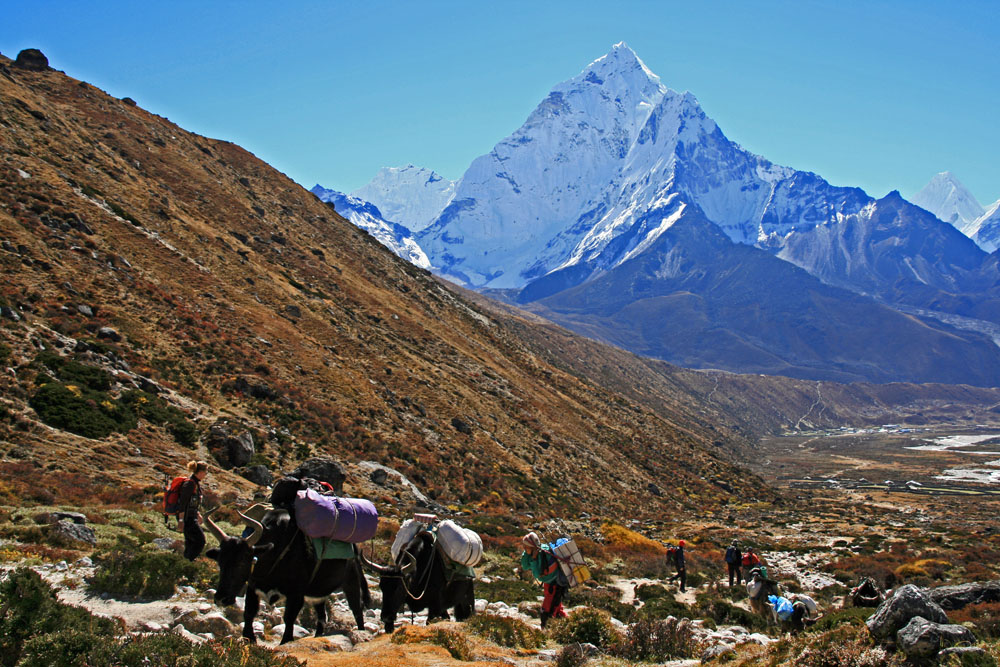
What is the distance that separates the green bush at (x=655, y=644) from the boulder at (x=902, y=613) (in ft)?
12.2

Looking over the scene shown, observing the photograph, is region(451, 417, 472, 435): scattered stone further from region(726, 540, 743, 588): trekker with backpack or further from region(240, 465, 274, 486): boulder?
region(726, 540, 743, 588): trekker with backpack

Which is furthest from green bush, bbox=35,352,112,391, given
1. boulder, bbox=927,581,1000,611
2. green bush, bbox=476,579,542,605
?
boulder, bbox=927,581,1000,611

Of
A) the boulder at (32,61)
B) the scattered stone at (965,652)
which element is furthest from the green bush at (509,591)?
the boulder at (32,61)

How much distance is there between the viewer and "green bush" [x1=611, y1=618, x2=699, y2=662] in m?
10.5

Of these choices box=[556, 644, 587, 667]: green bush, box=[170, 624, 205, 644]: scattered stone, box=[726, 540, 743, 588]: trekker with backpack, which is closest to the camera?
box=[170, 624, 205, 644]: scattered stone

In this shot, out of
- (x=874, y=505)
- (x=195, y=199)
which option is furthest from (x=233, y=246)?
(x=874, y=505)

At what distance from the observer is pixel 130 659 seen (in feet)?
20.9

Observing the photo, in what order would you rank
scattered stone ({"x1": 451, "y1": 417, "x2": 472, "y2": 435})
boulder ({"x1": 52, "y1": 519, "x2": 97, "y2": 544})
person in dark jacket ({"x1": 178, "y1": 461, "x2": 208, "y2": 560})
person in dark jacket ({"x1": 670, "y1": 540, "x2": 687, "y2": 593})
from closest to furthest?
1. person in dark jacket ({"x1": 178, "y1": 461, "x2": 208, "y2": 560})
2. boulder ({"x1": 52, "y1": 519, "x2": 97, "y2": 544})
3. person in dark jacket ({"x1": 670, "y1": 540, "x2": 687, "y2": 593})
4. scattered stone ({"x1": 451, "y1": 417, "x2": 472, "y2": 435})

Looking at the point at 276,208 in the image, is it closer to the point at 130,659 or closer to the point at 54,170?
the point at 54,170

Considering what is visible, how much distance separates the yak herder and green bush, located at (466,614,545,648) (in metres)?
1.33

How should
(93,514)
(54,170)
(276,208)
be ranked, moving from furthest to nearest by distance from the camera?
1. (276,208)
2. (54,170)
3. (93,514)

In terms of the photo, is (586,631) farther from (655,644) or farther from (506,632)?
(506,632)

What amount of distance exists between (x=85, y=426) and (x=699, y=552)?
26.3 metres

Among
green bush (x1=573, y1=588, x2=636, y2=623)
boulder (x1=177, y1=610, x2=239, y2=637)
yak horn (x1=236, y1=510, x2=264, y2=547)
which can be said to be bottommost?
green bush (x1=573, y1=588, x2=636, y2=623)
